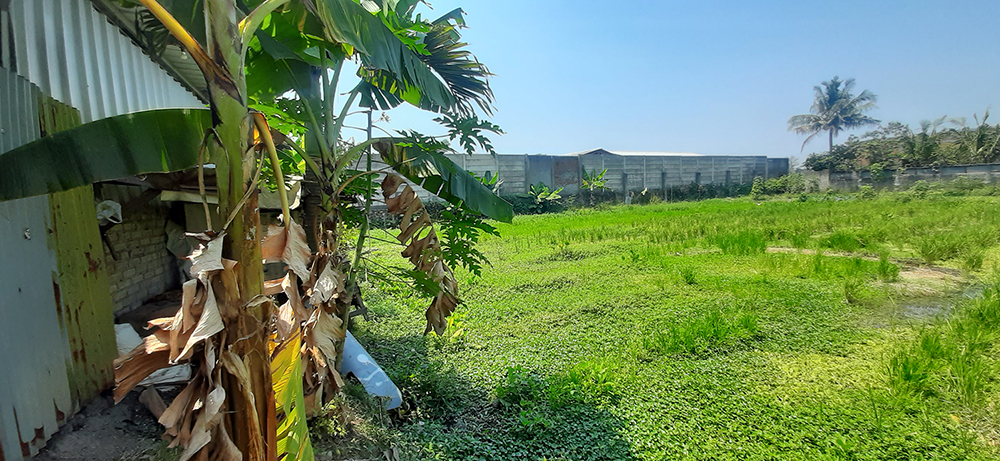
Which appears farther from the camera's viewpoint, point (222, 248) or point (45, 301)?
point (45, 301)

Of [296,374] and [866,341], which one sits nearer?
[296,374]

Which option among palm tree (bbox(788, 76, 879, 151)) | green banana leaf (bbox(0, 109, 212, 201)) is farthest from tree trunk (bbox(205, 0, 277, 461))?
palm tree (bbox(788, 76, 879, 151))

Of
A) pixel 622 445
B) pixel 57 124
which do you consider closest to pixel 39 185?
pixel 57 124

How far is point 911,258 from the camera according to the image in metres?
7.23

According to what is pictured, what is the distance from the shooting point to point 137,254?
3.74m

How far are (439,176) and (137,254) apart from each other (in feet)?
9.75

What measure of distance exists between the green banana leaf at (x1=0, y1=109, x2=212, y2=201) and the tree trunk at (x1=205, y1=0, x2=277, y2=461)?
0.15 metres

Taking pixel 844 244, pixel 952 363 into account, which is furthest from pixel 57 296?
pixel 844 244

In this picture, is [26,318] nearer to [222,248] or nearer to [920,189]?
[222,248]

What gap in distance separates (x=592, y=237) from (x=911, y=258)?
18.2 ft

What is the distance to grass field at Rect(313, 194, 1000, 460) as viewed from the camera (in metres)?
2.70

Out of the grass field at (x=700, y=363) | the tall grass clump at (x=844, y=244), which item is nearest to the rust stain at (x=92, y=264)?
the grass field at (x=700, y=363)

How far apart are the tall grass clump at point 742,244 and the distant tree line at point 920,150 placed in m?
16.6

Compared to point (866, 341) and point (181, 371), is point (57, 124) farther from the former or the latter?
point (866, 341)
